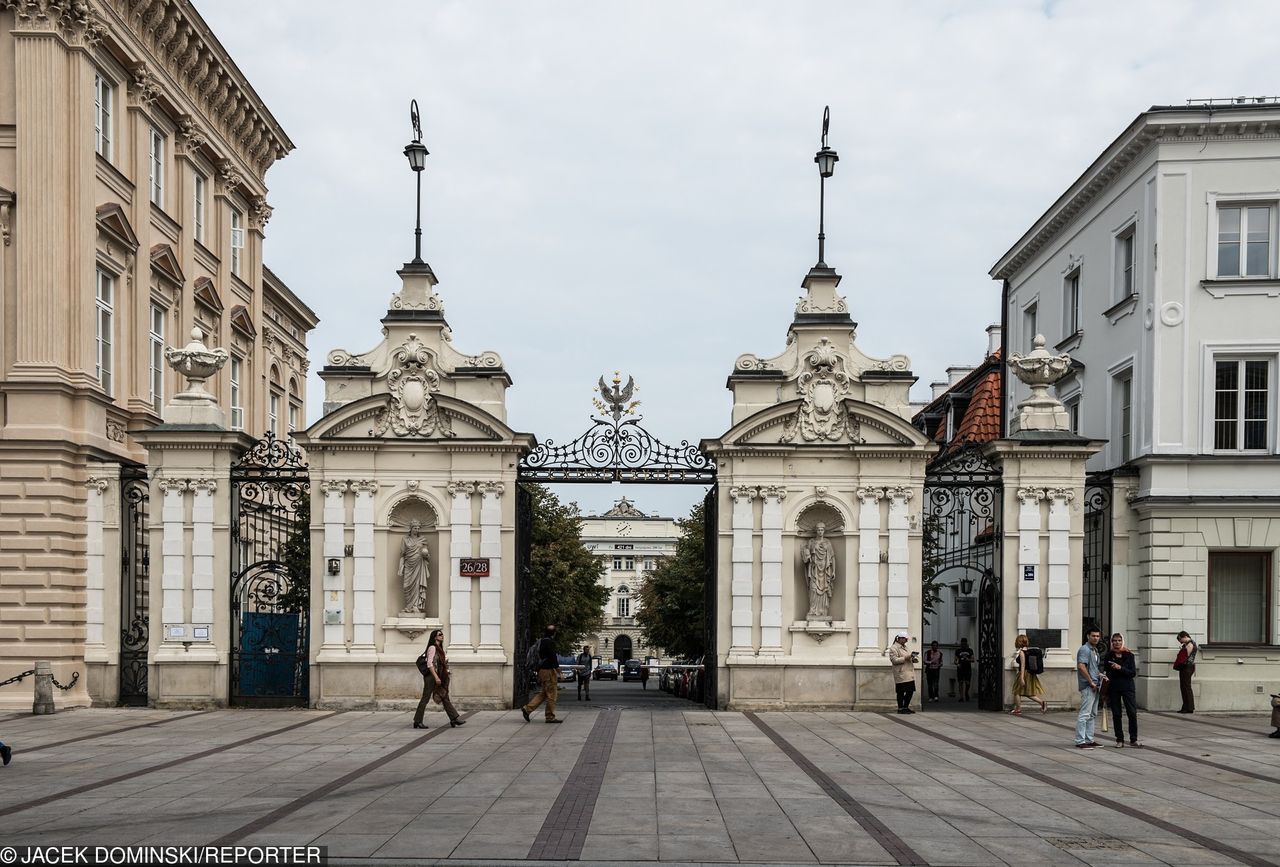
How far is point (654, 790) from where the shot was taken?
585 inches

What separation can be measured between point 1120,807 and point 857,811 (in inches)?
109

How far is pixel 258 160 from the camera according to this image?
41.2 metres

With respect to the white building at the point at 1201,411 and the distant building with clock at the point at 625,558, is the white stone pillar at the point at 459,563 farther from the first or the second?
the distant building with clock at the point at 625,558

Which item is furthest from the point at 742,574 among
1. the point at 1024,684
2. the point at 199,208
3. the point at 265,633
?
the point at 199,208

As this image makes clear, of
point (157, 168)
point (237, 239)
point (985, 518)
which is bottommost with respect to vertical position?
point (985, 518)

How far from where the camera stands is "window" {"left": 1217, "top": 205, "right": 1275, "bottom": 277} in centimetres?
2677

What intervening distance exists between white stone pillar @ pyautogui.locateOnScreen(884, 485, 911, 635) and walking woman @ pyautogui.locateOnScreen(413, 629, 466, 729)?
808 cm

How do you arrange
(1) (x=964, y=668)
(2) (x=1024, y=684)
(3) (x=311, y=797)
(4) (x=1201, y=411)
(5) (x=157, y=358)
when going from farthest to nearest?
1. (5) (x=157, y=358)
2. (1) (x=964, y=668)
3. (4) (x=1201, y=411)
4. (2) (x=1024, y=684)
5. (3) (x=311, y=797)

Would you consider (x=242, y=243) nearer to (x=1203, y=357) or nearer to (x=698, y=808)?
(x=1203, y=357)

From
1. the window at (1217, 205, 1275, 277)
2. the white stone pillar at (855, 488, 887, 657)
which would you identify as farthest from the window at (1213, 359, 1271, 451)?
the white stone pillar at (855, 488, 887, 657)

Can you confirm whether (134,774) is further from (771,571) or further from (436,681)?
(771,571)

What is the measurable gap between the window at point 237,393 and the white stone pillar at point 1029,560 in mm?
23054

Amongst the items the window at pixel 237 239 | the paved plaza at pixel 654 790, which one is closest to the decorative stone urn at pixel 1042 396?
the paved plaza at pixel 654 790

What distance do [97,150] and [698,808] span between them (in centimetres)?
2068
